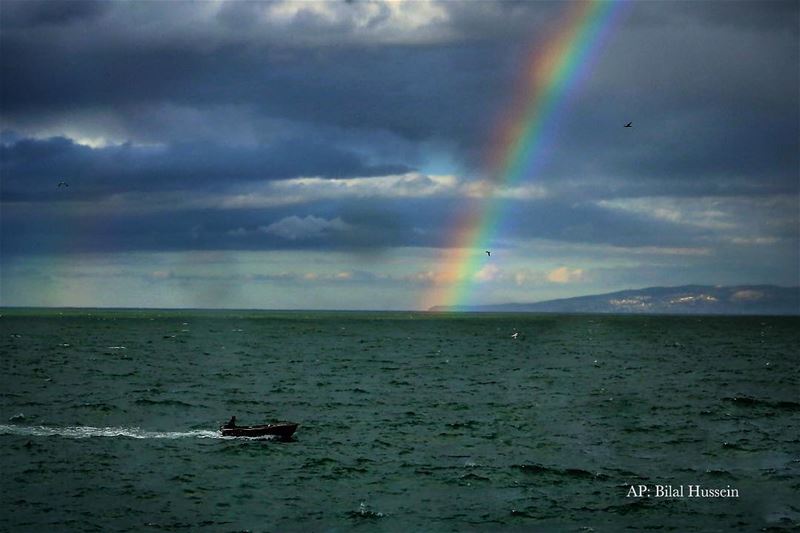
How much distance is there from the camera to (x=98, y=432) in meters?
60.4

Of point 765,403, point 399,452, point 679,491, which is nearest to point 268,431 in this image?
point 399,452

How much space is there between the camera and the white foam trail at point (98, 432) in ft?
194

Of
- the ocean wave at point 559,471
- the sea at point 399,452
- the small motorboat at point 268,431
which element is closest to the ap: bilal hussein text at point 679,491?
the sea at point 399,452

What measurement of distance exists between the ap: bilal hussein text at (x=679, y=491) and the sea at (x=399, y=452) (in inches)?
6.2

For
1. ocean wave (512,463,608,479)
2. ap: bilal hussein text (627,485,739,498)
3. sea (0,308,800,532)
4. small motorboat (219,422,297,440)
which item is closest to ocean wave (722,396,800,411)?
sea (0,308,800,532)

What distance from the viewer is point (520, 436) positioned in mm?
61781

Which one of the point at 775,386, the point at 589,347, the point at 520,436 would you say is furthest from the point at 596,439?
the point at 589,347

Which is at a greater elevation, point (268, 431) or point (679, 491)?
point (268, 431)

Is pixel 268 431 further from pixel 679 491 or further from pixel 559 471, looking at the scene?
pixel 679 491

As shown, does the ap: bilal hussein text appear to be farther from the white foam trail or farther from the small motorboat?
the white foam trail

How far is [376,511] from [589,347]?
474ft

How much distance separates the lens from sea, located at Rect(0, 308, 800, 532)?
40.6m

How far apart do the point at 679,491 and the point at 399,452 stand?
18338 mm

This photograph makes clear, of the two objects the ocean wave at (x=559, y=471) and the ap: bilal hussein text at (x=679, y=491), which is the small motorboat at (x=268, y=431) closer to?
the ocean wave at (x=559, y=471)
